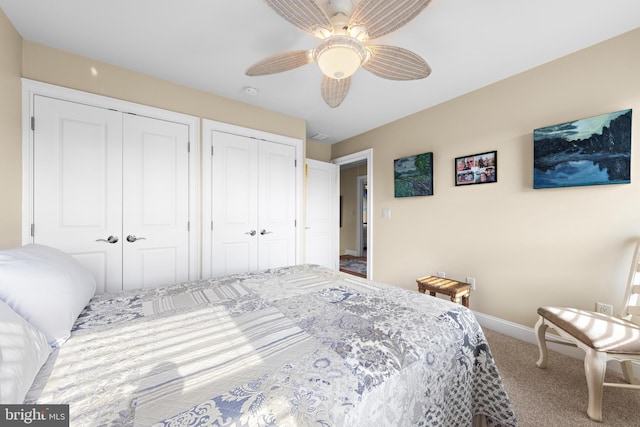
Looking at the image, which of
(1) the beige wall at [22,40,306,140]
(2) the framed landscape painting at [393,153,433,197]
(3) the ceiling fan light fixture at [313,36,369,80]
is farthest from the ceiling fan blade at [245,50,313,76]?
(2) the framed landscape painting at [393,153,433,197]

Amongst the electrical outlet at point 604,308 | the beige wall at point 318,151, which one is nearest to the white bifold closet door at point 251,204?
the beige wall at point 318,151

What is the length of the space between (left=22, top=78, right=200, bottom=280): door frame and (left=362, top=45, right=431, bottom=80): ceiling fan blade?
1908mm

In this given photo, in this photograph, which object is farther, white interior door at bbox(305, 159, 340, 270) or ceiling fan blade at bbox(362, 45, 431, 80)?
white interior door at bbox(305, 159, 340, 270)

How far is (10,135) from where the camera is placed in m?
1.69

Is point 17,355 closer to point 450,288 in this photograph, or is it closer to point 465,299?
point 450,288

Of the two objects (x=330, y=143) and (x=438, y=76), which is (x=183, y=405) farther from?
(x=330, y=143)

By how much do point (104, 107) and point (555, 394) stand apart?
4.00 metres

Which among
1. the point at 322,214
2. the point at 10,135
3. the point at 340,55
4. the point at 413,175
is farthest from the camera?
the point at 322,214

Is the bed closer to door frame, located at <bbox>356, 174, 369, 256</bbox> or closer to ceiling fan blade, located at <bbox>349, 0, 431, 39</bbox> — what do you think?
ceiling fan blade, located at <bbox>349, 0, 431, 39</bbox>

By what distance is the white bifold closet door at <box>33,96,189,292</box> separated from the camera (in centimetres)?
195

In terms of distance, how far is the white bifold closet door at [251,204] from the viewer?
2734mm

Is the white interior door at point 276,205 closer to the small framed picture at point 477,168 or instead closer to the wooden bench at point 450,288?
the wooden bench at point 450,288

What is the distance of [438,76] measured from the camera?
7.51 ft

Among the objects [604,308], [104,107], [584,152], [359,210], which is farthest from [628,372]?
[359,210]
